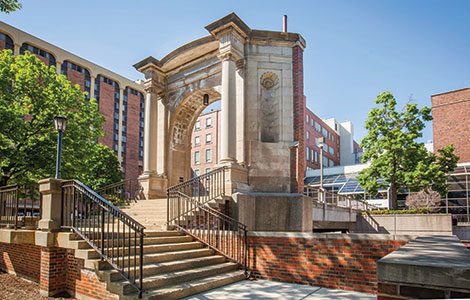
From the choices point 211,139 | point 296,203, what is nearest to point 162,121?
point 296,203

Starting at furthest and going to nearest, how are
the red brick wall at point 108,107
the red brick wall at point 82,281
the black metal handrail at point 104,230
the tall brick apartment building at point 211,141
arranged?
the red brick wall at point 108,107 < the tall brick apartment building at point 211,141 < the red brick wall at point 82,281 < the black metal handrail at point 104,230

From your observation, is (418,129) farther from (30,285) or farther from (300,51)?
(30,285)

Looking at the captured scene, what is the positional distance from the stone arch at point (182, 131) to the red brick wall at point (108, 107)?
54.6 metres

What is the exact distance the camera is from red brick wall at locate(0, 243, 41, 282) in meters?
8.08

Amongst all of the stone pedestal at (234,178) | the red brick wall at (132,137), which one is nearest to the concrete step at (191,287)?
the stone pedestal at (234,178)

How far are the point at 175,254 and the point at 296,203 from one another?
6.44 m

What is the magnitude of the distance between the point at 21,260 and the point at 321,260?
7539 millimetres

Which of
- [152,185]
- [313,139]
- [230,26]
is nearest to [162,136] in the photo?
[152,185]

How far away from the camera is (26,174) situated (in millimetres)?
15930

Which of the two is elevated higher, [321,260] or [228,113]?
[228,113]

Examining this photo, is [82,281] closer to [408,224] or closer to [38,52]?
[408,224]

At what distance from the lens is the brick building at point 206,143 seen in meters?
56.7

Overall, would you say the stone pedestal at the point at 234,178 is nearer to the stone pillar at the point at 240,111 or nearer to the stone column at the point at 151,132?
the stone pillar at the point at 240,111

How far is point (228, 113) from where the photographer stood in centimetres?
1340
